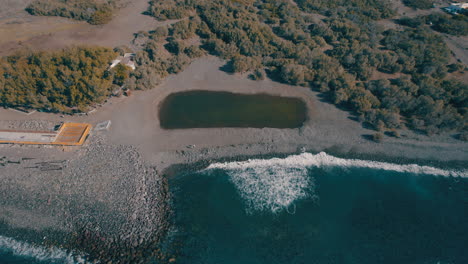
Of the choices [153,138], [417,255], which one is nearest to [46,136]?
[153,138]

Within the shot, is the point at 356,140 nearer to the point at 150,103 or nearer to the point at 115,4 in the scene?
the point at 150,103

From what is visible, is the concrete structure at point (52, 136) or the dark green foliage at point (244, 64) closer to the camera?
the concrete structure at point (52, 136)

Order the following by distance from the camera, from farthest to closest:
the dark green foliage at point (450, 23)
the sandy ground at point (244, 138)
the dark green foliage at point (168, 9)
Result: the dark green foliage at point (168, 9), the dark green foliage at point (450, 23), the sandy ground at point (244, 138)

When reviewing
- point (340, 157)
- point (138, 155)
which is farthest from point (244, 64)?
point (138, 155)

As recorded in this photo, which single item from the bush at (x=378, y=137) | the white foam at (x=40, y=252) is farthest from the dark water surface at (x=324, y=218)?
the white foam at (x=40, y=252)

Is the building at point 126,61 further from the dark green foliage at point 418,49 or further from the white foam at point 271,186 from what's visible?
the dark green foliage at point 418,49

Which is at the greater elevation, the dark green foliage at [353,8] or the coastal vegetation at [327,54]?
the dark green foliage at [353,8]

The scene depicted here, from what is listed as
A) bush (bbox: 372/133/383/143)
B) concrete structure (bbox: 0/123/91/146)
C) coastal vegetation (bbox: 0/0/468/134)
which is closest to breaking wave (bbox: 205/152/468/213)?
bush (bbox: 372/133/383/143)
